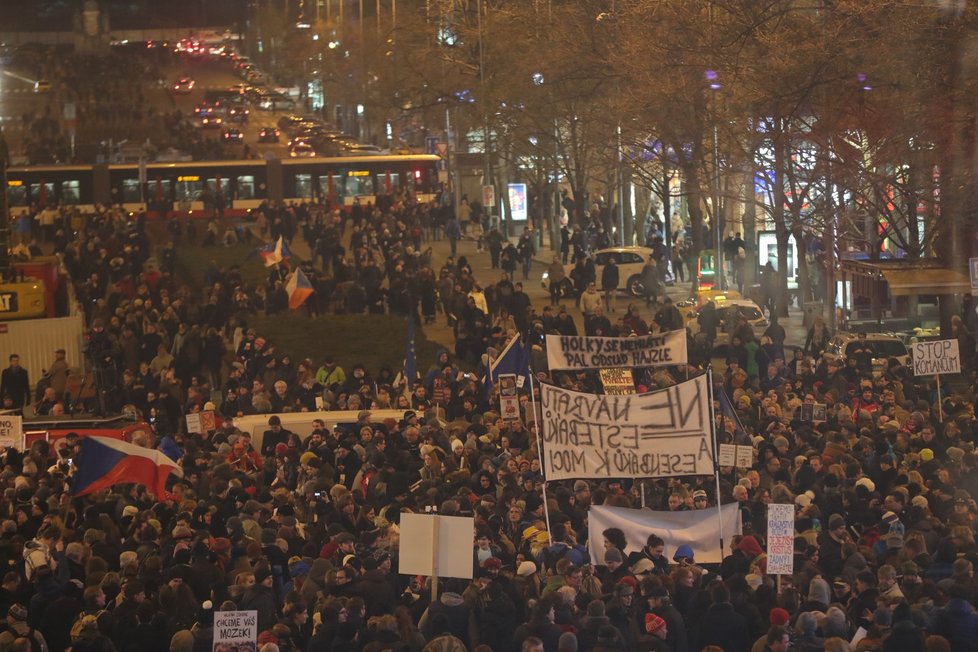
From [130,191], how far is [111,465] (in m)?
42.9

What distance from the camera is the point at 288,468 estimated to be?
18.1 metres

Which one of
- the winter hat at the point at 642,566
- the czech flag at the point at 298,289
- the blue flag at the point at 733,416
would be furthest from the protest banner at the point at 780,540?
the czech flag at the point at 298,289

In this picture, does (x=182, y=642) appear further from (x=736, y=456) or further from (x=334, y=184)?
(x=334, y=184)

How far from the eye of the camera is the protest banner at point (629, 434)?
14562mm

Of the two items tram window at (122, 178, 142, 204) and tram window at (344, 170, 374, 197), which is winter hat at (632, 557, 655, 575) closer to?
tram window at (344, 170, 374, 197)

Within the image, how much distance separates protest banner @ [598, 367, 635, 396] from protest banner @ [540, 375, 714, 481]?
24.1 feet

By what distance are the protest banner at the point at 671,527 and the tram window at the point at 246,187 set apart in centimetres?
4692

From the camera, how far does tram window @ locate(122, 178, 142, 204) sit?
5881 cm

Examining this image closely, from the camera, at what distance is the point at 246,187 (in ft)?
195

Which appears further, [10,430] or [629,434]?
[10,430]

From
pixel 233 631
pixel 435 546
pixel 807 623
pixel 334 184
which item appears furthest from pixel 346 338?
pixel 334 184

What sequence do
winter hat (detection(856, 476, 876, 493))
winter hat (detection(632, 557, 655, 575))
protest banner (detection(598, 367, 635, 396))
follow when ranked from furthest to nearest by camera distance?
protest banner (detection(598, 367, 635, 396)) → winter hat (detection(856, 476, 876, 493)) → winter hat (detection(632, 557, 655, 575))

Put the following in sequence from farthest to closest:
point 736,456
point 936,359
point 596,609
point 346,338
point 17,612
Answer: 1. point 346,338
2. point 936,359
3. point 736,456
4. point 17,612
5. point 596,609

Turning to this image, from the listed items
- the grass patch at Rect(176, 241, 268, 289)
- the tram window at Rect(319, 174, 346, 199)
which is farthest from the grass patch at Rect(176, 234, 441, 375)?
the tram window at Rect(319, 174, 346, 199)
